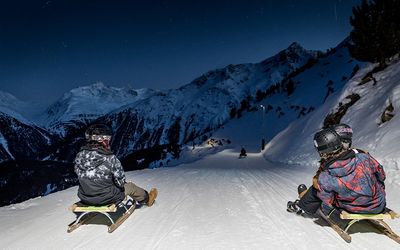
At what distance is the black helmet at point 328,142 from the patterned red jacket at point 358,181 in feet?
0.68

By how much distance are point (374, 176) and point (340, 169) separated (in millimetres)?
624

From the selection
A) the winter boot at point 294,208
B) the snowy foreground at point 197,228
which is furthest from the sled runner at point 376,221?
the winter boot at point 294,208

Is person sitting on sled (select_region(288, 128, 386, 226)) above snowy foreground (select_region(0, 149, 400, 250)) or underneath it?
above

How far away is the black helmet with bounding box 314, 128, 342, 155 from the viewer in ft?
19.9

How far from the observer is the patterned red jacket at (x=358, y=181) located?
5.79 m

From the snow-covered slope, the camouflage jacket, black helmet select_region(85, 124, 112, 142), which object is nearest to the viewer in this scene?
the camouflage jacket

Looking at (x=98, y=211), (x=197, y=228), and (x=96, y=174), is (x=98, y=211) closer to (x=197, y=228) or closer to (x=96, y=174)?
(x=96, y=174)

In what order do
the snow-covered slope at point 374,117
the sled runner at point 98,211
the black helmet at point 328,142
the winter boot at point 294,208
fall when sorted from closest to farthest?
1. the black helmet at point 328,142
2. the sled runner at point 98,211
3. the winter boot at point 294,208
4. the snow-covered slope at point 374,117

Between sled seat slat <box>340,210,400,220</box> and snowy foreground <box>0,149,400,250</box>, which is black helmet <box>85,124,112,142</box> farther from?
sled seat slat <box>340,210,400,220</box>

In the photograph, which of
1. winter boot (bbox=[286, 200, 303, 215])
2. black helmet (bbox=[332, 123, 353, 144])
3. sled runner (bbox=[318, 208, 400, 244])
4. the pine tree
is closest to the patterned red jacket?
sled runner (bbox=[318, 208, 400, 244])

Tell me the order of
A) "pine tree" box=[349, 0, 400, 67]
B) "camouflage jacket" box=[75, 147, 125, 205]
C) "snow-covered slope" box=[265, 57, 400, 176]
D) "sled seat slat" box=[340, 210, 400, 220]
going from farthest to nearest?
"pine tree" box=[349, 0, 400, 67], "snow-covered slope" box=[265, 57, 400, 176], "camouflage jacket" box=[75, 147, 125, 205], "sled seat slat" box=[340, 210, 400, 220]

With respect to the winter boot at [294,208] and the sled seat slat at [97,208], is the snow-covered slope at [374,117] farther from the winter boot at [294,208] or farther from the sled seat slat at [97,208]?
the sled seat slat at [97,208]

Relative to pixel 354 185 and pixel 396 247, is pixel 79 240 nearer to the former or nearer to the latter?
pixel 354 185

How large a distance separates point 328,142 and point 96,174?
4.83 meters
